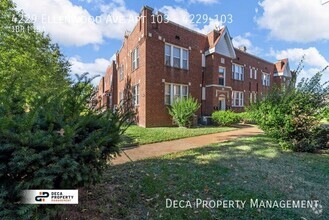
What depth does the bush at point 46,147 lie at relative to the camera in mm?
2105

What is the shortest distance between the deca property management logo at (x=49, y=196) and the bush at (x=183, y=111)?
37.1 feet

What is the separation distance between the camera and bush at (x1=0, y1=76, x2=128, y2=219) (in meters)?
2.11

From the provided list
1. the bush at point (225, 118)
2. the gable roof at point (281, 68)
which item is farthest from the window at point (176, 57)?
the gable roof at point (281, 68)

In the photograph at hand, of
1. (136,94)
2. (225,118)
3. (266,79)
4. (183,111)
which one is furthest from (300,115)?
(266,79)

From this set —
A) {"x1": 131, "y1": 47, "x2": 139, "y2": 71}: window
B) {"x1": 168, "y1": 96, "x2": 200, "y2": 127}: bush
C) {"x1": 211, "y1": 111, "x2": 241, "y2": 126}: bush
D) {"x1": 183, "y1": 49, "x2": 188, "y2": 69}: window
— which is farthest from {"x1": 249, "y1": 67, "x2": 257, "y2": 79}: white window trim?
{"x1": 131, "y1": 47, "x2": 139, "y2": 71}: window

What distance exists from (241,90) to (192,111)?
10.4 metres

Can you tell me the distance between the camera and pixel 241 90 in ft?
71.1

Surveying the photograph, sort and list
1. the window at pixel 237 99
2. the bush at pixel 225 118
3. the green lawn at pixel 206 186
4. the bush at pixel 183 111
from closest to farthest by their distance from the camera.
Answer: the green lawn at pixel 206 186, the bush at pixel 183 111, the bush at pixel 225 118, the window at pixel 237 99

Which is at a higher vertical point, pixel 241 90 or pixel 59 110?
pixel 241 90

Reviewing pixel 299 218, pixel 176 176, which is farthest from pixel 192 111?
pixel 299 218

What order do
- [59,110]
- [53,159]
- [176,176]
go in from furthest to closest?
[176,176] → [59,110] → [53,159]

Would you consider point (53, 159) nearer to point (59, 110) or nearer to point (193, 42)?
point (59, 110)

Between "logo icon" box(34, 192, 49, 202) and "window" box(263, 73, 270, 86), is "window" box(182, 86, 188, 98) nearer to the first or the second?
"logo icon" box(34, 192, 49, 202)

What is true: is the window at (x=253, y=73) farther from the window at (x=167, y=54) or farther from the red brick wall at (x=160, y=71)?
the window at (x=167, y=54)
